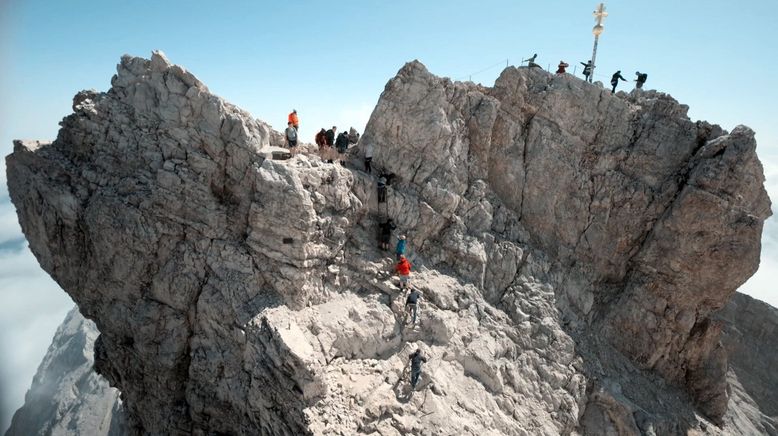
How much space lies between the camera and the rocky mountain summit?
16.4 m

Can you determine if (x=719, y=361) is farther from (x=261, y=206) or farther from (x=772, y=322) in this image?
(x=261, y=206)

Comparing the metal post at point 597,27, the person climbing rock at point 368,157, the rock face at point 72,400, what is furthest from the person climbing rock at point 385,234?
the rock face at point 72,400

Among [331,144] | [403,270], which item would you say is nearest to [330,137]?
[331,144]

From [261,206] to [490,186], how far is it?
12.3 meters

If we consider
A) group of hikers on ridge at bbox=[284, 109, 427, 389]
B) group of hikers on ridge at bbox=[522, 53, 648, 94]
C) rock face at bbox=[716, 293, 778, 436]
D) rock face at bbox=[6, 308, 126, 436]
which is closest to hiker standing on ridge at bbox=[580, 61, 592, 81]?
group of hikers on ridge at bbox=[522, 53, 648, 94]

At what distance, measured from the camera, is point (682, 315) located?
22453 mm

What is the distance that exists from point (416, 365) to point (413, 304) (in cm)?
251

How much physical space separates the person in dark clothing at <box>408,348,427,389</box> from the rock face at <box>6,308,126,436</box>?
33701 mm

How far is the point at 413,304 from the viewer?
17516mm

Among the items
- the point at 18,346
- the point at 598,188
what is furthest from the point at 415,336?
the point at 18,346

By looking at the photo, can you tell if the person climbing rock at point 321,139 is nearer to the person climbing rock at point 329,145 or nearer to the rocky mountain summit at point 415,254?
the person climbing rock at point 329,145

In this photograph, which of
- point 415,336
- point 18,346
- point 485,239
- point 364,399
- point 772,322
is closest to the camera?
point 364,399

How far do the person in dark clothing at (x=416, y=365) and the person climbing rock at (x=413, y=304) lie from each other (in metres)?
1.85

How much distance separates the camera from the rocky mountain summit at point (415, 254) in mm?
16375
